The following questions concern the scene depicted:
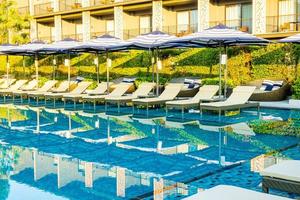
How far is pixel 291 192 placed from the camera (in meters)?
6.14

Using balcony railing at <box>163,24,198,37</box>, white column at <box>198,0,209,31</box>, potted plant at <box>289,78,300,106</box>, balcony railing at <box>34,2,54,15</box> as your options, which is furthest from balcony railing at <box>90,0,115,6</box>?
potted plant at <box>289,78,300,106</box>

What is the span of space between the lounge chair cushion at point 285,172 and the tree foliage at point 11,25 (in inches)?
1287

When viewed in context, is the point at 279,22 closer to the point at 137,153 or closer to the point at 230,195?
the point at 137,153

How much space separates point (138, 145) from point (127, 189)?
12.2ft

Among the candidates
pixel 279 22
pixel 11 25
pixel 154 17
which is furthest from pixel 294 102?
pixel 11 25

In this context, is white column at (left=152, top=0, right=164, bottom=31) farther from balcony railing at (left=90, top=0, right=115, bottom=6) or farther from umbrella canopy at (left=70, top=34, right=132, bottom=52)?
umbrella canopy at (left=70, top=34, right=132, bottom=52)

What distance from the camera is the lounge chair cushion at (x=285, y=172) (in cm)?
604

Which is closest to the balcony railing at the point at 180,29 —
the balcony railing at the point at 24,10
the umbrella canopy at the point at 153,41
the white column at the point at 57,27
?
the white column at the point at 57,27

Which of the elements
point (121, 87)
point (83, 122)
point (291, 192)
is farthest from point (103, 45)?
point (291, 192)

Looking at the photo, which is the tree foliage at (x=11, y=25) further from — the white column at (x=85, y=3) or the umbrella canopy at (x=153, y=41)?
the umbrella canopy at (x=153, y=41)

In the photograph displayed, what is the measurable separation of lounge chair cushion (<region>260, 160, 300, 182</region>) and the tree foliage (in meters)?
32.7

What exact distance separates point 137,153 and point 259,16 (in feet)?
61.5

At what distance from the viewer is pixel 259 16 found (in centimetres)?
2616

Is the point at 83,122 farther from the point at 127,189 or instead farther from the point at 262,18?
the point at 262,18
